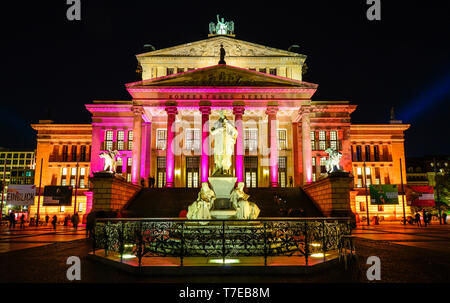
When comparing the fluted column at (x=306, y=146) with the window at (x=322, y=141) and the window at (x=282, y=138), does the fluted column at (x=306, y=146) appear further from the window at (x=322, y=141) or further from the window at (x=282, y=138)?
the window at (x=322, y=141)

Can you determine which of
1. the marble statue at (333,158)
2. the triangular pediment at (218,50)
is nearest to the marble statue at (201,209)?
the marble statue at (333,158)

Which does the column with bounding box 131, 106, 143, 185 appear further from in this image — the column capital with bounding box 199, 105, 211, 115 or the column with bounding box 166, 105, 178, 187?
the column capital with bounding box 199, 105, 211, 115

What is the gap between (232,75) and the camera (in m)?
42.2

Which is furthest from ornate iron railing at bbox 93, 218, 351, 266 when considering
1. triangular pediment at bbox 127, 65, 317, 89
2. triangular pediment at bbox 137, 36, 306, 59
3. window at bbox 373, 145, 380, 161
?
window at bbox 373, 145, 380, 161

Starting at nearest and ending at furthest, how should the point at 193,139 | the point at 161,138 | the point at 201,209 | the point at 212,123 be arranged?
the point at 201,209, the point at 193,139, the point at 161,138, the point at 212,123

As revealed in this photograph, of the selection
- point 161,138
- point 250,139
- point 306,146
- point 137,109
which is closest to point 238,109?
point 250,139

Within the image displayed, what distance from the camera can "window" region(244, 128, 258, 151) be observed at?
1890 inches

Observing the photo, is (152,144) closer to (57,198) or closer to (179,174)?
(179,174)

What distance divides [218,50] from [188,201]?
83.7 ft

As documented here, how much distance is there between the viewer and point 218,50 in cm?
4884

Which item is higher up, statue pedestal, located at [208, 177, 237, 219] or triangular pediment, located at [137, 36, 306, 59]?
triangular pediment, located at [137, 36, 306, 59]

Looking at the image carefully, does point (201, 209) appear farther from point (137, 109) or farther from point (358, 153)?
point (358, 153)

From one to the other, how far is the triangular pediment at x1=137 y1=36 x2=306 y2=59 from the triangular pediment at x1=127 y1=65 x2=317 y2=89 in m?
7.75
